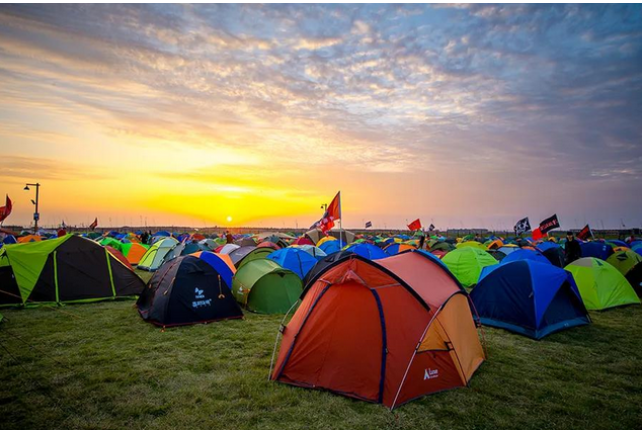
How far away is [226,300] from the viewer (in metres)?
10.5

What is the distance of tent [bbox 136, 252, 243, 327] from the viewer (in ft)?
31.8

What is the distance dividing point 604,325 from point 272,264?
9.85 metres

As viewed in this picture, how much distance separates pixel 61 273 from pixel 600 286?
1790 centimetres

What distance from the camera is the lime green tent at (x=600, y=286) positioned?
11.9m

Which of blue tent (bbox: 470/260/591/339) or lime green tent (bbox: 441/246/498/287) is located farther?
lime green tent (bbox: 441/246/498/287)

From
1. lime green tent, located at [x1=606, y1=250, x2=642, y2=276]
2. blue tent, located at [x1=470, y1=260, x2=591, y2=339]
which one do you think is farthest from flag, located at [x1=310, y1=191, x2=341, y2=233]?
lime green tent, located at [x1=606, y1=250, x2=642, y2=276]

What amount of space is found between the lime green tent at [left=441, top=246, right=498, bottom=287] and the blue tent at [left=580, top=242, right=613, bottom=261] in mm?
9301

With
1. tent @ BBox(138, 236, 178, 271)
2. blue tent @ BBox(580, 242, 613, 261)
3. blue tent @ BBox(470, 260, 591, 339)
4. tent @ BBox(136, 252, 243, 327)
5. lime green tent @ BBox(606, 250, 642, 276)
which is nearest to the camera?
blue tent @ BBox(470, 260, 591, 339)

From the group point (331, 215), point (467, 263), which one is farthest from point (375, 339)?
point (331, 215)

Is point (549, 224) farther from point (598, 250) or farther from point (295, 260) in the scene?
point (295, 260)

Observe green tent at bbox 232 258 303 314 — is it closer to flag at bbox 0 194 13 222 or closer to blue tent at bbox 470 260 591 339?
blue tent at bbox 470 260 591 339

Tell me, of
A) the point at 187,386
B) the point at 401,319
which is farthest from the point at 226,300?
the point at 401,319

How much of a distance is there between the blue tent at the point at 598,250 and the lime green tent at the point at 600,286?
10.3 meters

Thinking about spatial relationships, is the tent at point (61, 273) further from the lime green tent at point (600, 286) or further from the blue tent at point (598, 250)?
the blue tent at point (598, 250)
